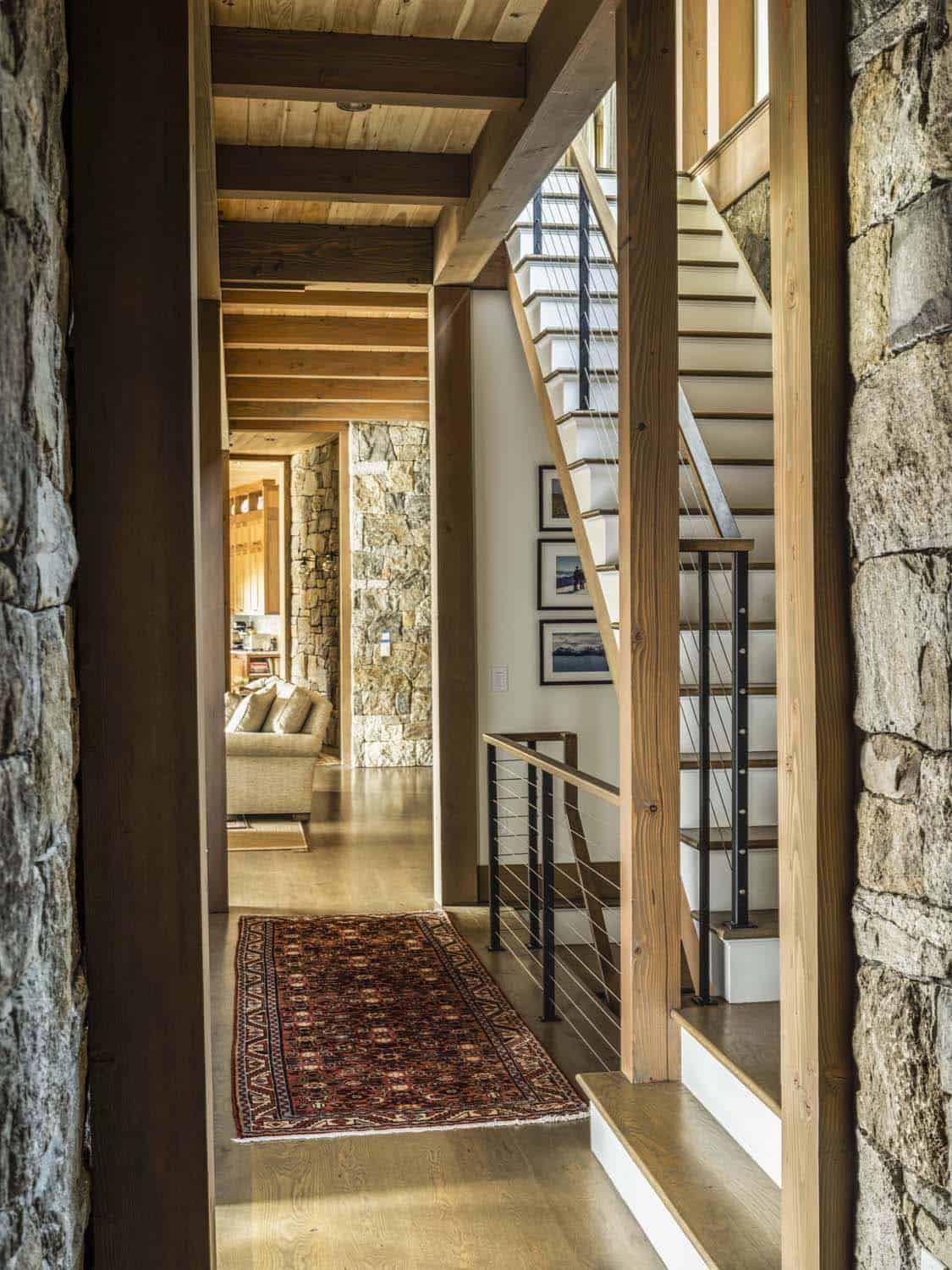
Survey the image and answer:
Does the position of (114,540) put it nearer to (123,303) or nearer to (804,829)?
(123,303)

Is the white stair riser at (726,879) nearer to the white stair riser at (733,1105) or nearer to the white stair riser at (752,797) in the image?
the white stair riser at (752,797)

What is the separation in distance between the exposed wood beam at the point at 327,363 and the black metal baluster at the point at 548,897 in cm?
490

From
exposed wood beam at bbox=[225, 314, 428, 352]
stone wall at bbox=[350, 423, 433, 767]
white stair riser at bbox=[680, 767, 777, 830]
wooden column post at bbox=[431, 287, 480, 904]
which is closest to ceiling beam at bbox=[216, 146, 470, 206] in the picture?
wooden column post at bbox=[431, 287, 480, 904]

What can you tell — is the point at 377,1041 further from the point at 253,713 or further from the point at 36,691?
the point at 253,713

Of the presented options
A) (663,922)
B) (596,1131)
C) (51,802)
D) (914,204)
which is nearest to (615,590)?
(663,922)

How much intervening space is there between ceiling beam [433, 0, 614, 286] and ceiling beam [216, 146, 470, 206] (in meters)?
0.13

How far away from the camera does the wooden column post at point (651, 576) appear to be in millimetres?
3238

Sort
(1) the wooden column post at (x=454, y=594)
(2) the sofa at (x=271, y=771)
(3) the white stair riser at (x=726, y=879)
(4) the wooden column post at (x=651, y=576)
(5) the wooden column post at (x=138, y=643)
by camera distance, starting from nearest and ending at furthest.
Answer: (5) the wooden column post at (x=138, y=643), (4) the wooden column post at (x=651, y=576), (3) the white stair riser at (x=726, y=879), (1) the wooden column post at (x=454, y=594), (2) the sofa at (x=271, y=771)

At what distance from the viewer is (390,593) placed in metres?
11.5

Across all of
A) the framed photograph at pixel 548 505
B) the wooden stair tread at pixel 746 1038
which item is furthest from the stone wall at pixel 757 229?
the wooden stair tread at pixel 746 1038

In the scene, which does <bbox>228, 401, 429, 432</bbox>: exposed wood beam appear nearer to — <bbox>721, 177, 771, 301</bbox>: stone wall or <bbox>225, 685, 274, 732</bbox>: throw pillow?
<bbox>225, 685, 274, 732</bbox>: throw pillow

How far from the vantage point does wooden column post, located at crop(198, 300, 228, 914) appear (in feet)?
18.9

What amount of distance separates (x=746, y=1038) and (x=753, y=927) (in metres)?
0.46

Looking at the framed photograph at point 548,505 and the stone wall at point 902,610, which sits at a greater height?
the framed photograph at point 548,505
